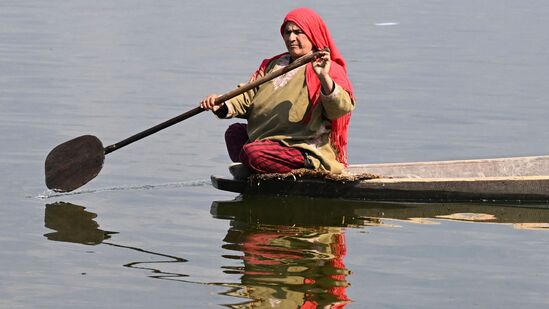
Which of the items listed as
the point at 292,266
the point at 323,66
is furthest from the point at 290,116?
the point at 292,266

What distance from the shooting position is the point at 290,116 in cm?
893

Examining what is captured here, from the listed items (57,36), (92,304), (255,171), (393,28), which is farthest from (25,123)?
(393,28)

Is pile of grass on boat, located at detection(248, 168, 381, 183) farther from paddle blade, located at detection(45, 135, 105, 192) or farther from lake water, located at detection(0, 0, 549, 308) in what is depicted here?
paddle blade, located at detection(45, 135, 105, 192)

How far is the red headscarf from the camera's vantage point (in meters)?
8.73

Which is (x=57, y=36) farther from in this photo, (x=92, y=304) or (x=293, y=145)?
(x=92, y=304)

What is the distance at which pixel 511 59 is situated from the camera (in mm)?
16797

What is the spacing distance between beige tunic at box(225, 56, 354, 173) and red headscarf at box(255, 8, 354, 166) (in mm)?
40

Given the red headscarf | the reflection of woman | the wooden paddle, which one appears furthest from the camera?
the wooden paddle

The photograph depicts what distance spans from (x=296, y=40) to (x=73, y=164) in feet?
5.09

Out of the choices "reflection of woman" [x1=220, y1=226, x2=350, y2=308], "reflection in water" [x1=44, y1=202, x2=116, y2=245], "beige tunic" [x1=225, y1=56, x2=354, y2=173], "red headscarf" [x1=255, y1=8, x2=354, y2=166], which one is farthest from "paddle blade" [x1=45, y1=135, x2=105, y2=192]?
"reflection of woman" [x1=220, y1=226, x2=350, y2=308]

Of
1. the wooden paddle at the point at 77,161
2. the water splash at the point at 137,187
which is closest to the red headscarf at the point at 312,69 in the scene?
the wooden paddle at the point at 77,161

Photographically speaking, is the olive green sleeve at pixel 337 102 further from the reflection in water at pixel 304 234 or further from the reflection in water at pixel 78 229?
the reflection in water at pixel 78 229

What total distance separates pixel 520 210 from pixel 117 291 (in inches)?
116

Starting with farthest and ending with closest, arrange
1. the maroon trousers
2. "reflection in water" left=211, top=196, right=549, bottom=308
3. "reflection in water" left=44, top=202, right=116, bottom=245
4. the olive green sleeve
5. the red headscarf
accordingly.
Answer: the maroon trousers → the red headscarf → the olive green sleeve → "reflection in water" left=44, top=202, right=116, bottom=245 → "reflection in water" left=211, top=196, right=549, bottom=308
